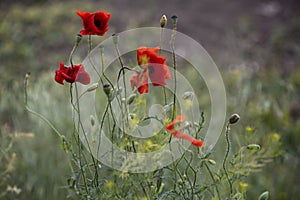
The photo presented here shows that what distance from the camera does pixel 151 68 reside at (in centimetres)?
121

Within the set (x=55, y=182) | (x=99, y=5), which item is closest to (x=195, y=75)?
(x=55, y=182)

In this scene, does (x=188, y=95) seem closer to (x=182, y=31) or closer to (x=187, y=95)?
(x=187, y=95)

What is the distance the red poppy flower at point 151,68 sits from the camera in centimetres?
117

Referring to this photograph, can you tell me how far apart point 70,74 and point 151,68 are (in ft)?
0.63

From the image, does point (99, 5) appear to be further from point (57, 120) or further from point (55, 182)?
point (55, 182)

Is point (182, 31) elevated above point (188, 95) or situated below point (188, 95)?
above

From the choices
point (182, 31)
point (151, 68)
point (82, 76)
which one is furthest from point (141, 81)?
point (182, 31)

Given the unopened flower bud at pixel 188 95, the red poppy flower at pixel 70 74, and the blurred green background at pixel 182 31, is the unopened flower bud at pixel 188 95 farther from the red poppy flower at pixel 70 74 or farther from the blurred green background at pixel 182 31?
the blurred green background at pixel 182 31

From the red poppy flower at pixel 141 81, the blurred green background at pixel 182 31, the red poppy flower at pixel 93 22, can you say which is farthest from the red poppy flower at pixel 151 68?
the blurred green background at pixel 182 31

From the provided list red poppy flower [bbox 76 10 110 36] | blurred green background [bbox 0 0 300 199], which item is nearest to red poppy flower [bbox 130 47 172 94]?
red poppy flower [bbox 76 10 110 36]

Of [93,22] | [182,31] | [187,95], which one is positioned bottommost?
[187,95]

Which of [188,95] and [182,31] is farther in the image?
[182,31]

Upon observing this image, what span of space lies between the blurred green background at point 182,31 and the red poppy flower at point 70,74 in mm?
826

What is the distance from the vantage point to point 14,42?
13.9 ft
